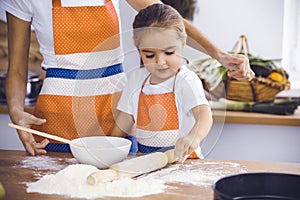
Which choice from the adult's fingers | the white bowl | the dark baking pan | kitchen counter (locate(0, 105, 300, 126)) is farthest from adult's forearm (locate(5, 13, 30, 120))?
kitchen counter (locate(0, 105, 300, 126))

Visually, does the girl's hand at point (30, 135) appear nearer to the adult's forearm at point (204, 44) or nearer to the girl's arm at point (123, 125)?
the girl's arm at point (123, 125)

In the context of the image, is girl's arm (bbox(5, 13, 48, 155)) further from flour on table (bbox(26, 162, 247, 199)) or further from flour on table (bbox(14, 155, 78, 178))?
flour on table (bbox(26, 162, 247, 199))

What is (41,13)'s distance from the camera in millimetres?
1291

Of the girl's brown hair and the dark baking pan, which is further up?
the girl's brown hair

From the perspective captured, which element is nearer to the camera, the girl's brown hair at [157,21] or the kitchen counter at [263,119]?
the girl's brown hair at [157,21]

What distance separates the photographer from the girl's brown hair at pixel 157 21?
1.00 m

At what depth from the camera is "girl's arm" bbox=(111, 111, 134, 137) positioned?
108cm

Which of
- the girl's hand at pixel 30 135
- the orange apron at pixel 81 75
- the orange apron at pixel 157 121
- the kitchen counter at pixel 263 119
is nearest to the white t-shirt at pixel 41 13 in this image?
the orange apron at pixel 81 75

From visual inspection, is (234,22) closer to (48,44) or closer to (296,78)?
(296,78)

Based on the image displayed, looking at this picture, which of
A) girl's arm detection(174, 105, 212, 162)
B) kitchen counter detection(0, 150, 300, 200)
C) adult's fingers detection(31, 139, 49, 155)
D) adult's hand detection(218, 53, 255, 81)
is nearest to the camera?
kitchen counter detection(0, 150, 300, 200)

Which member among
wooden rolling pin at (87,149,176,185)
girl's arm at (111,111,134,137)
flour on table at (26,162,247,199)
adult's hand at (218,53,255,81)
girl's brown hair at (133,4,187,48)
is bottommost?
flour on table at (26,162,247,199)

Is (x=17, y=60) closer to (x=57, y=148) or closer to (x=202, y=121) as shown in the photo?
(x=57, y=148)

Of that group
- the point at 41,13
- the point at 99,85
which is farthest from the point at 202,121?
the point at 41,13

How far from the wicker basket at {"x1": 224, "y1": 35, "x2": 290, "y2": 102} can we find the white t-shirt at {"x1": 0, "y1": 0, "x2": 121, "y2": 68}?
87cm
